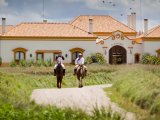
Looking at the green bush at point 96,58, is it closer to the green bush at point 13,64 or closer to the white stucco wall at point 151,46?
the white stucco wall at point 151,46

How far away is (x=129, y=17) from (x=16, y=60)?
66.1 feet

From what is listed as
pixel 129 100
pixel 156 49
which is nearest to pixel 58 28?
pixel 156 49

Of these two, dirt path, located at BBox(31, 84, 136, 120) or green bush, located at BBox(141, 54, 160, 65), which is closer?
dirt path, located at BBox(31, 84, 136, 120)

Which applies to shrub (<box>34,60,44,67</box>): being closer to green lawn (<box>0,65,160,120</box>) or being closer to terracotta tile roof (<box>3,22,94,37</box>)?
terracotta tile roof (<box>3,22,94,37</box>)

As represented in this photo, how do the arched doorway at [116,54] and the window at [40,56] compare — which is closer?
the window at [40,56]

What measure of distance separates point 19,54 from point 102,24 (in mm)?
13005

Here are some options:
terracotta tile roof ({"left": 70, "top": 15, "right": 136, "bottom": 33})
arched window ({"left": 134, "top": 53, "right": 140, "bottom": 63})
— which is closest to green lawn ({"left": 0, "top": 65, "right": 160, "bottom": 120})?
arched window ({"left": 134, "top": 53, "right": 140, "bottom": 63})

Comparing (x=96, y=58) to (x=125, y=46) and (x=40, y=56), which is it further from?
(x=40, y=56)

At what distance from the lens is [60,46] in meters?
58.1

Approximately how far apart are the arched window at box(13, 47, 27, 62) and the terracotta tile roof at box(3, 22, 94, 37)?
172 cm

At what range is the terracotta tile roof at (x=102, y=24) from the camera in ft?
212

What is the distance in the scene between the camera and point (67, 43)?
58.3 meters

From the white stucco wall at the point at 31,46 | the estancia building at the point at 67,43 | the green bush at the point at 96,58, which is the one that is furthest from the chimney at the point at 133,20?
the green bush at the point at 96,58

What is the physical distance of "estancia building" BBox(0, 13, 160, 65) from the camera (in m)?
57.9
